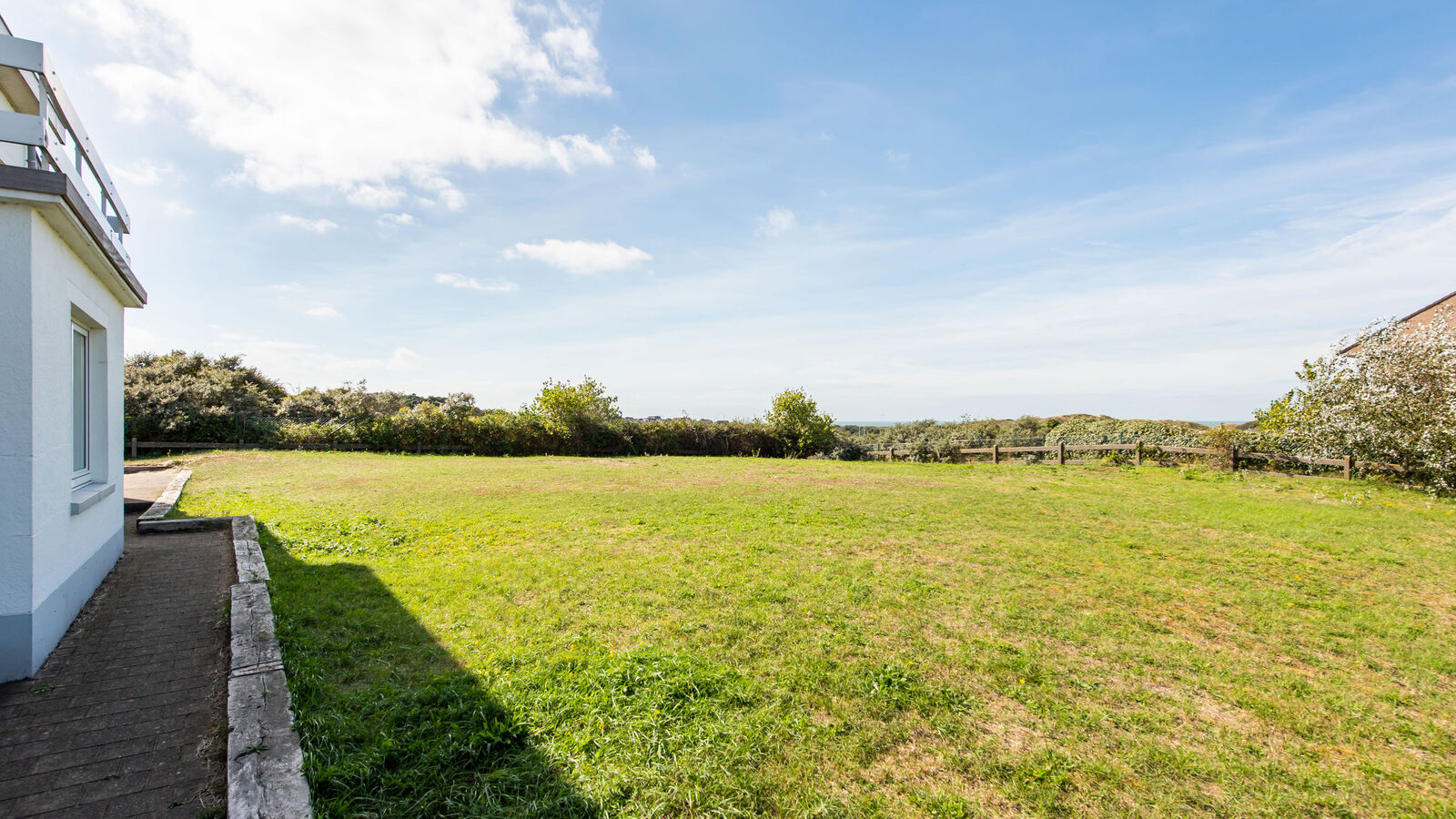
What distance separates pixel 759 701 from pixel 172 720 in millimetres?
3085

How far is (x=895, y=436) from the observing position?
29016 mm

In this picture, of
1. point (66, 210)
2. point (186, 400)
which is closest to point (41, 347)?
point (66, 210)

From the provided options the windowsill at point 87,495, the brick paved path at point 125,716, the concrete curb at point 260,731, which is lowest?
the brick paved path at point 125,716

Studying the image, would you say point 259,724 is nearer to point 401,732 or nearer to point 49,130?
point 401,732

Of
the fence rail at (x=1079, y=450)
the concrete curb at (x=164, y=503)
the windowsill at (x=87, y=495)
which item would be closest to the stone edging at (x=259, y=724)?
the windowsill at (x=87, y=495)

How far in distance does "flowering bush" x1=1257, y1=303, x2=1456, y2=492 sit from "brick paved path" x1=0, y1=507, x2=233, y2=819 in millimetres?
18768

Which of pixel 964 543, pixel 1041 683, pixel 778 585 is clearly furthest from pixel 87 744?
pixel 964 543

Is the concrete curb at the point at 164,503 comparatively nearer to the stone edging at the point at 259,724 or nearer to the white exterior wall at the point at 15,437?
the stone edging at the point at 259,724

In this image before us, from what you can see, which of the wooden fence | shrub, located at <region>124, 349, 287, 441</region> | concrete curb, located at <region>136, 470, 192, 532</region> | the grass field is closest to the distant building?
the wooden fence

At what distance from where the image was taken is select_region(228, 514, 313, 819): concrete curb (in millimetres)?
2156

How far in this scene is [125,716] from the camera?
2.88 metres

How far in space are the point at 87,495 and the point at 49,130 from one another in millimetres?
2667

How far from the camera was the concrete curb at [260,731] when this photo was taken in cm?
216

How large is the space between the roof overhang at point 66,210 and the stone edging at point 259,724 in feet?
9.02
